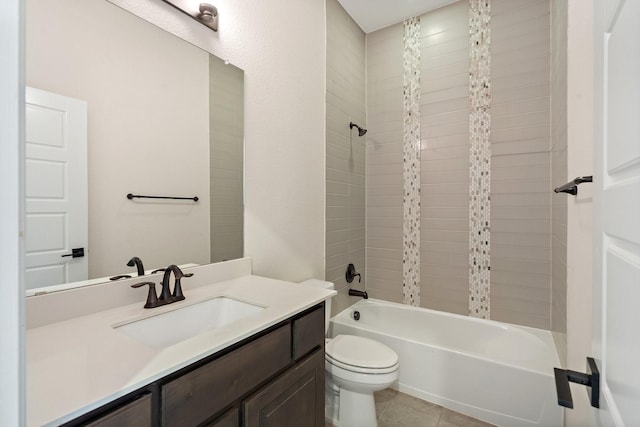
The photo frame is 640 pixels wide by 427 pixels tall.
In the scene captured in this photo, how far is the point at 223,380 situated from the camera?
0.79 m

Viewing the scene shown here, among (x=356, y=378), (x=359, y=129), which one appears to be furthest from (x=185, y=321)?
(x=359, y=129)

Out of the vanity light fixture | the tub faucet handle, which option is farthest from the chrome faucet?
the tub faucet handle

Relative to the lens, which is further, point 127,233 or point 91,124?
point 127,233

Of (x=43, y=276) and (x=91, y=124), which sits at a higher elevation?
(x=91, y=124)

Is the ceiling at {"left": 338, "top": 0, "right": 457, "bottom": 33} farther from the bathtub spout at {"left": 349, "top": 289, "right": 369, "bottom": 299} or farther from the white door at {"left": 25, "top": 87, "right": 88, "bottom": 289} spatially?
the bathtub spout at {"left": 349, "top": 289, "right": 369, "bottom": 299}

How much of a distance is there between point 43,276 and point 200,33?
3.94 feet

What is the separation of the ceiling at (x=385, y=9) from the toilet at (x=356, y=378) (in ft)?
8.86

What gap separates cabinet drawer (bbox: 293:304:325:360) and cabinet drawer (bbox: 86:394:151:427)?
53cm

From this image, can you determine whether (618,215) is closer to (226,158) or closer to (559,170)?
(226,158)

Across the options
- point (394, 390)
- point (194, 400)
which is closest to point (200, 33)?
point (194, 400)

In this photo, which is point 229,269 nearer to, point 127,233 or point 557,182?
point 127,233

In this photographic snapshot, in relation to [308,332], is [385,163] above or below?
above

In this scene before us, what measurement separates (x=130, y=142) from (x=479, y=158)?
2385 millimetres

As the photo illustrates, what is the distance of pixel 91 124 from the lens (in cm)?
99
